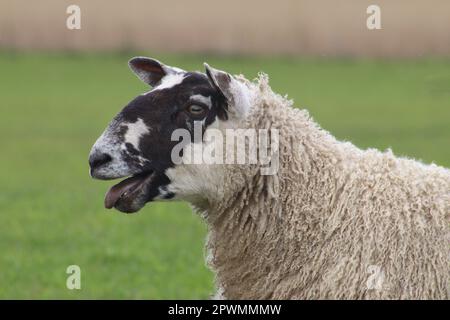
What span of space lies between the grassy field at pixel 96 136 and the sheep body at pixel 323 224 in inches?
66.1

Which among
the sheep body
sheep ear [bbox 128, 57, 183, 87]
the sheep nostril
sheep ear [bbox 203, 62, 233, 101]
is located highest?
sheep ear [bbox 128, 57, 183, 87]

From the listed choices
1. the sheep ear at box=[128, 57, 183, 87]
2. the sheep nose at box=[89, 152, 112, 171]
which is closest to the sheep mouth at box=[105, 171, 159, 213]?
the sheep nose at box=[89, 152, 112, 171]

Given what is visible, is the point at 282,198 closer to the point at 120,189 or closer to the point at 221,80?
the point at 221,80

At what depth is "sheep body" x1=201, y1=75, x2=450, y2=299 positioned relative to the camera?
4.92 meters

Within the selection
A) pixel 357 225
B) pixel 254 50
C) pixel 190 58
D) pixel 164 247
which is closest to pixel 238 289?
pixel 357 225

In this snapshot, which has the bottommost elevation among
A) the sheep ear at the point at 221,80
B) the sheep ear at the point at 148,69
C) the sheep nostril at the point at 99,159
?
the sheep nostril at the point at 99,159

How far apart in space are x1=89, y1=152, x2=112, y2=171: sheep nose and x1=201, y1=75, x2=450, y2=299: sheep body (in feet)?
1.96

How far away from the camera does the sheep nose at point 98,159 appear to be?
4891 millimetres

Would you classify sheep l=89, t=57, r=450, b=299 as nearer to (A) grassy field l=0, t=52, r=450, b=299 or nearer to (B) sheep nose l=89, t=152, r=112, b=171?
(B) sheep nose l=89, t=152, r=112, b=171

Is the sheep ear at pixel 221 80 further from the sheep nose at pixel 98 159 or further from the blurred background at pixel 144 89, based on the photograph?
the blurred background at pixel 144 89

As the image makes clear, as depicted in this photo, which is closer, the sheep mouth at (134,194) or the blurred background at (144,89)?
the sheep mouth at (134,194)

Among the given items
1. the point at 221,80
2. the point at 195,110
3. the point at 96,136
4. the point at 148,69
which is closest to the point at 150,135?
the point at 195,110

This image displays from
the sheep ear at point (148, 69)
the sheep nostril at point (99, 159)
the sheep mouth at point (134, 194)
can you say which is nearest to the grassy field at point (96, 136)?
the sheep ear at point (148, 69)

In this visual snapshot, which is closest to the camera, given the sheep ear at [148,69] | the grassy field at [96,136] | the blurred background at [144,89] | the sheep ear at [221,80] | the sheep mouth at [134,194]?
the sheep ear at [221,80]
